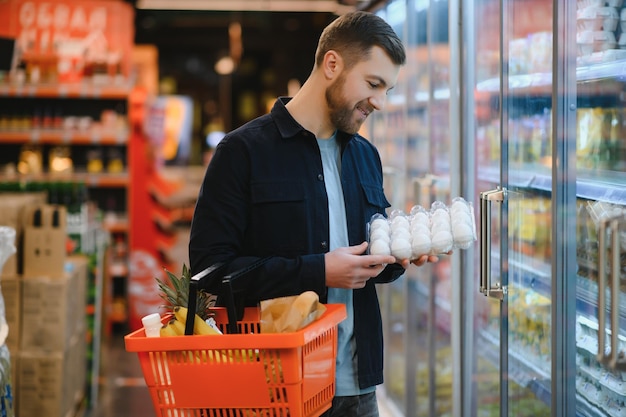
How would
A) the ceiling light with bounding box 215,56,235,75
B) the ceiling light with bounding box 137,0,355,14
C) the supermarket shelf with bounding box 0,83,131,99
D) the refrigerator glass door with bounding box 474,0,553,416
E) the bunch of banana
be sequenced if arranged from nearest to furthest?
1. the bunch of banana
2. the refrigerator glass door with bounding box 474,0,553,416
3. the supermarket shelf with bounding box 0,83,131,99
4. the ceiling light with bounding box 137,0,355,14
5. the ceiling light with bounding box 215,56,235,75

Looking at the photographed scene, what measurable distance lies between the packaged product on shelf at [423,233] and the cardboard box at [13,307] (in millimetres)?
2957

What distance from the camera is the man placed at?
2383 millimetres

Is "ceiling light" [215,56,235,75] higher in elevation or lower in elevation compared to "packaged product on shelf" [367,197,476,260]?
higher

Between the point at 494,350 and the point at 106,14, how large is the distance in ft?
20.9

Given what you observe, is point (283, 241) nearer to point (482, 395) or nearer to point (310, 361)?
point (310, 361)

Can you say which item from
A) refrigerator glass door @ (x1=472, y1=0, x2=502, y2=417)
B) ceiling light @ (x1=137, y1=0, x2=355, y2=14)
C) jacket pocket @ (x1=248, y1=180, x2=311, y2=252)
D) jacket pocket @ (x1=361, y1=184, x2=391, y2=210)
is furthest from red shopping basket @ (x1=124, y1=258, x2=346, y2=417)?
ceiling light @ (x1=137, y1=0, x2=355, y2=14)

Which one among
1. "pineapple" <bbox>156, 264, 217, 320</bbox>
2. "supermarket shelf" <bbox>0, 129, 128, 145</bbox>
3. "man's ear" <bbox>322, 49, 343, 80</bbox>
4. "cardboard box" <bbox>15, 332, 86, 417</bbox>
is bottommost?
"cardboard box" <bbox>15, 332, 86, 417</bbox>

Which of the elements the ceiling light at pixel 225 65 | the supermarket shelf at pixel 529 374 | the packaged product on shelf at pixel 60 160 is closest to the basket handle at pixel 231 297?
the supermarket shelf at pixel 529 374

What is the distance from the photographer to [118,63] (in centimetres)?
897

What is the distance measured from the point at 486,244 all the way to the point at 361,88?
89cm

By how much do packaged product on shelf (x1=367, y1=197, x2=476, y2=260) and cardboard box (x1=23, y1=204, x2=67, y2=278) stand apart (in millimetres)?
2921

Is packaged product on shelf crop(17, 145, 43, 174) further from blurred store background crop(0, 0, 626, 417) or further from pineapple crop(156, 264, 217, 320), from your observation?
pineapple crop(156, 264, 217, 320)

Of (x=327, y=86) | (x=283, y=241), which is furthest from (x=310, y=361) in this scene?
(x=327, y=86)

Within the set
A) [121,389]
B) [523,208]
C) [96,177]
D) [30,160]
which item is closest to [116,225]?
[96,177]
